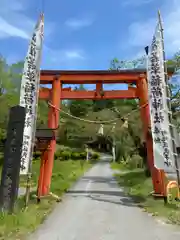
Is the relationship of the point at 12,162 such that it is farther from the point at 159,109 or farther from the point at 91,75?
the point at 91,75

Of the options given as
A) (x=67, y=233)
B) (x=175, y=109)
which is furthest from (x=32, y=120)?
(x=175, y=109)

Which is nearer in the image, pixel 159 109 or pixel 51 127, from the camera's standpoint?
pixel 159 109

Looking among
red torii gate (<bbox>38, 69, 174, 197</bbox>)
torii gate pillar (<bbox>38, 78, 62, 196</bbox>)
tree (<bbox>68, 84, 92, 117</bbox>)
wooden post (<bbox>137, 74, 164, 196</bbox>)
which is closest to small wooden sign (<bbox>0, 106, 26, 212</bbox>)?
torii gate pillar (<bbox>38, 78, 62, 196</bbox>)

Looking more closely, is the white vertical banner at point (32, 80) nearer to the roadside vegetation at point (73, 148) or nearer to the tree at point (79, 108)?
the roadside vegetation at point (73, 148)

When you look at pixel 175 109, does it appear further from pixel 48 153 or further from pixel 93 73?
pixel 48 153

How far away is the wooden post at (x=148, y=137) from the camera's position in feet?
34.4

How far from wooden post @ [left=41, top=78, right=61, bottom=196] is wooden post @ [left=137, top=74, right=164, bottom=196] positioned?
3.53 meters

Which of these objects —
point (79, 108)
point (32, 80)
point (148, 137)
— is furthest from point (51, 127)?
point (79, 108)

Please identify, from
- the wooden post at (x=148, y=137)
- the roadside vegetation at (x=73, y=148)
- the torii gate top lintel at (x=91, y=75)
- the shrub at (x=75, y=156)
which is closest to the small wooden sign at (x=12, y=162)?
the roadside vegetation at (x=73, y=148)

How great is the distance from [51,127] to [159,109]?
4.38m

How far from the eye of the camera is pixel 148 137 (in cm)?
1114

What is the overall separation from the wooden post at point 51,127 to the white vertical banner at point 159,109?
3.93m

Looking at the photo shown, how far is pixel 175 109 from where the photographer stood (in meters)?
19.0

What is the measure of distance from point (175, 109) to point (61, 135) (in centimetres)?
3174
